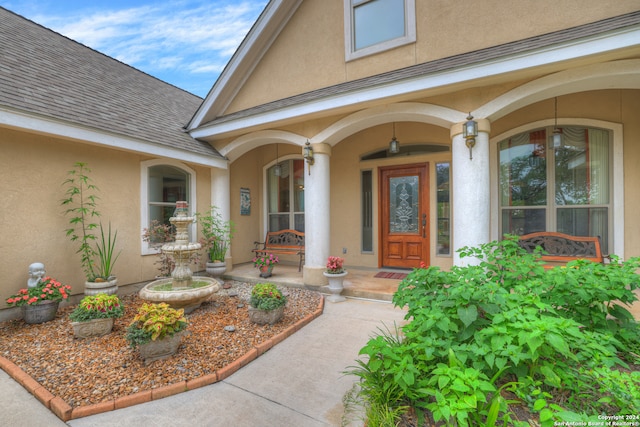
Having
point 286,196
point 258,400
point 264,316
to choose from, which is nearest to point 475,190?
point 264,316

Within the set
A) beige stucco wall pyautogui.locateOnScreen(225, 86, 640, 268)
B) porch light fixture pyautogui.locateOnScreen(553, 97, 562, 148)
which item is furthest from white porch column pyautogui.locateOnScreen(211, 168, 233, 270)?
porch light fixture pyautogui.locateOnScreen(553, 97, 562, 148)

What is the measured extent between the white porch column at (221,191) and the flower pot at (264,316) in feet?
10.3

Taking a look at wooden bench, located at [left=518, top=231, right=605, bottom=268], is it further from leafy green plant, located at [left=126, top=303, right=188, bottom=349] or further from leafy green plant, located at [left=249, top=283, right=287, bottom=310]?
leafy green plant, located at [left=126, top=303, right=188, bottom=349]

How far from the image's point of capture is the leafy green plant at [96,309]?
321 centimetres

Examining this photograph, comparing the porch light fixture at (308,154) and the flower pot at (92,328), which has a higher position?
the porch light fixture at (308,154)

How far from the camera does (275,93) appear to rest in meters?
5.89

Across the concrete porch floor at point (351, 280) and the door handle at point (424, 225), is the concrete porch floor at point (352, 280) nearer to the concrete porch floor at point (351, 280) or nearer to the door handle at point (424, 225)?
the concrete porch floor at point (351, 280)

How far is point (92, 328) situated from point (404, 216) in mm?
5611

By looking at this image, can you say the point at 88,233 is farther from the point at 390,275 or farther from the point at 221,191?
the point at 390,275

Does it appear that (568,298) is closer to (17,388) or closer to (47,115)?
(17,388)

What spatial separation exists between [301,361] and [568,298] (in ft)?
7.89

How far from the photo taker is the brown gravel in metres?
2.35

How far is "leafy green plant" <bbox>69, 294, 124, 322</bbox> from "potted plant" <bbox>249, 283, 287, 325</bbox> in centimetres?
165

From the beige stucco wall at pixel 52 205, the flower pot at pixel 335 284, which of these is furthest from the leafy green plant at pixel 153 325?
the beige stucco wall at pixel 52 205
